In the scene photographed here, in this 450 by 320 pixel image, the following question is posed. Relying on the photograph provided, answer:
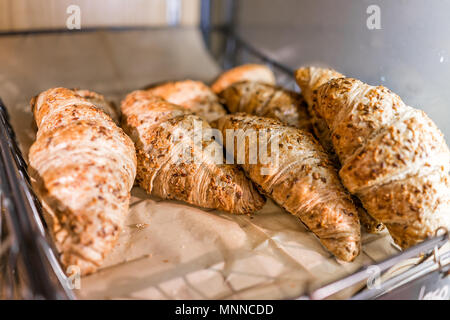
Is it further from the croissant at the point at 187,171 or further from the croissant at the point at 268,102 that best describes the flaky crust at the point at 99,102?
the croissant at the point at 268,102

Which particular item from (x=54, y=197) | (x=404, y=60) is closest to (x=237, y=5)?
(x=404, y=60)

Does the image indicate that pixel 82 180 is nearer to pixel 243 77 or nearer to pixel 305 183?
pixel 305 183

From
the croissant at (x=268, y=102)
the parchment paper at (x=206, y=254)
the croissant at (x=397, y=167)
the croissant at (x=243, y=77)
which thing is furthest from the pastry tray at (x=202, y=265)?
the croissant at (x=243, y=77)

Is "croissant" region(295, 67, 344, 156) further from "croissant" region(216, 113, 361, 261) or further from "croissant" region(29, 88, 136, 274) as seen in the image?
"croissant" region(29, 88, 136, 274)

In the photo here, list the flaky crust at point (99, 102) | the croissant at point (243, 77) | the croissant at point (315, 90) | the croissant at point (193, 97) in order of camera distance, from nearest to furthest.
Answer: the croissant at point (315, 90) < the flaky crust at point (99, 102) < the croissant at point (193, 97) < the croissant at point (243, 77)

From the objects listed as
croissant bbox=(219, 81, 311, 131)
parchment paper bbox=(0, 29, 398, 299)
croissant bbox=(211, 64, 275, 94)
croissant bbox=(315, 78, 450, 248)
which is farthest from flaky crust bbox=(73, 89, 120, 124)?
croissant bbox=(315, 78, 450, 248)

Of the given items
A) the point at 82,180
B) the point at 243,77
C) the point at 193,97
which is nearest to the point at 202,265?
the point at 82,180
